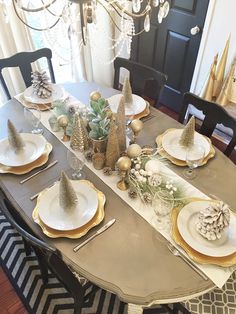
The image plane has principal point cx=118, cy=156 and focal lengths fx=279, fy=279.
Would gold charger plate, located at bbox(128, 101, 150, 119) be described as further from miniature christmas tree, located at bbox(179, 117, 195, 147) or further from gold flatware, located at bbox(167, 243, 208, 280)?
gold flatware, located at bbox(167, 243, 208, 280)

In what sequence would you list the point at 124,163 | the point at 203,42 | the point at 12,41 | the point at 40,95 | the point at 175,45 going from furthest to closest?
the point at 175,45 → the point at 203,42 → the point at 12,41 → the point at 40,95 → the point at 124,163

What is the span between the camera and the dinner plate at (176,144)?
143 centimetres

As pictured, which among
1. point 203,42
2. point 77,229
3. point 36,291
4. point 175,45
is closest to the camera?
point 77,229

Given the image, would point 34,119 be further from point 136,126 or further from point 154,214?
point 154,214

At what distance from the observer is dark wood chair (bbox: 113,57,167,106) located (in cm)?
187

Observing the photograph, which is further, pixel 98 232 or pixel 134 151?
pixel 134 151

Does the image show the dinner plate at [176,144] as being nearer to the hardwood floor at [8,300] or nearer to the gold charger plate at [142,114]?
the gold charger plate at [142,114]

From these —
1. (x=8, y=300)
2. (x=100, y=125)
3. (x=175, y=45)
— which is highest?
(x=100, y=125)

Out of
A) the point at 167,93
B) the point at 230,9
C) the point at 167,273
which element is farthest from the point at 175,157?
the point at 167,93

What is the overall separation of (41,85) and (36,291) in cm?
126

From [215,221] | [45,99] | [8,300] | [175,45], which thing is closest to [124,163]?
[215,221]

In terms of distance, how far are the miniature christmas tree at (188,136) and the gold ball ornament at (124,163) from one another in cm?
36

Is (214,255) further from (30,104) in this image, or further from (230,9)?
(230,9)

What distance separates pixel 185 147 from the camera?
1463mm
